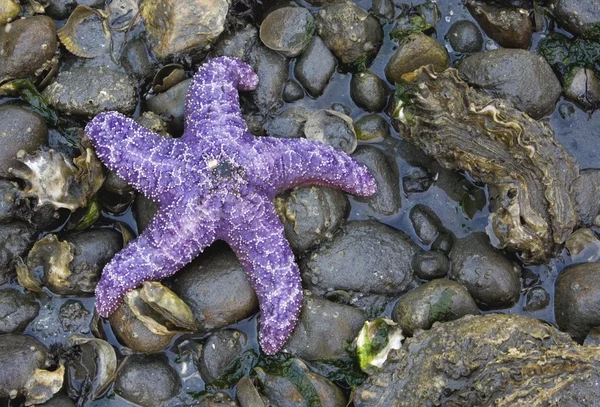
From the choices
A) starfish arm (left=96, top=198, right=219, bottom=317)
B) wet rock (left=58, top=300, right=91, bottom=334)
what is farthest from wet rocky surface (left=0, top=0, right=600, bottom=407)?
starfish arm (left=96, top=198, right=219, bottom=317)

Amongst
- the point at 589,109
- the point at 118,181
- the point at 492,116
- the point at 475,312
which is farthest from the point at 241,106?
the point at 589,109

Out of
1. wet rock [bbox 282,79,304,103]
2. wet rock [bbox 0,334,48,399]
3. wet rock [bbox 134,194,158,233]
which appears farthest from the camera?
wet rock [bbox 282,79,304,103]

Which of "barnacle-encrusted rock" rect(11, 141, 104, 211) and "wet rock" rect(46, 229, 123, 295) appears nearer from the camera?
"barnacle-encrusted rock" rect(11, 141, 104, 211)

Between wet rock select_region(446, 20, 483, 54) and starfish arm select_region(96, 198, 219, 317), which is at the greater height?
wet rock select_region(446, 20, 483, 54)

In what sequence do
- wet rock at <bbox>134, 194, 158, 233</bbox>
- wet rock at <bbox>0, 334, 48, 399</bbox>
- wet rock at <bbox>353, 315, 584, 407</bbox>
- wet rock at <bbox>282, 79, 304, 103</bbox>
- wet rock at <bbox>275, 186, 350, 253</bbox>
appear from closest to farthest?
wet rock at <bbox>353, 315, 584, 407</bbox>
wet rock at <bbox>0, 334, 48, 399</bbox>
wet rock at <bbox>275, 186, 350, 253</bbox>
wet rock at <bbox>134, 194, 158, 233</bbox>
wet rock at <bbox>282, 79, 304, 103</bbox>

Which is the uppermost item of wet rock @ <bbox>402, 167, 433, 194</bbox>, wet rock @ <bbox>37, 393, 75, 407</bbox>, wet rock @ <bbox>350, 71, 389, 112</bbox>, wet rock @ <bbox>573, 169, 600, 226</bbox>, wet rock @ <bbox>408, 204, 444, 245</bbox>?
wet rock @ <bbox>350, 71, 389, 112</bbox>

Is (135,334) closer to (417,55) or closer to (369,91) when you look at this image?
(369,91)

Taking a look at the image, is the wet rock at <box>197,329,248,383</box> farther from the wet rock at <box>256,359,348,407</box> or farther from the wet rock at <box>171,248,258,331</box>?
the wet rock at <box>256,359,348,407</box>
